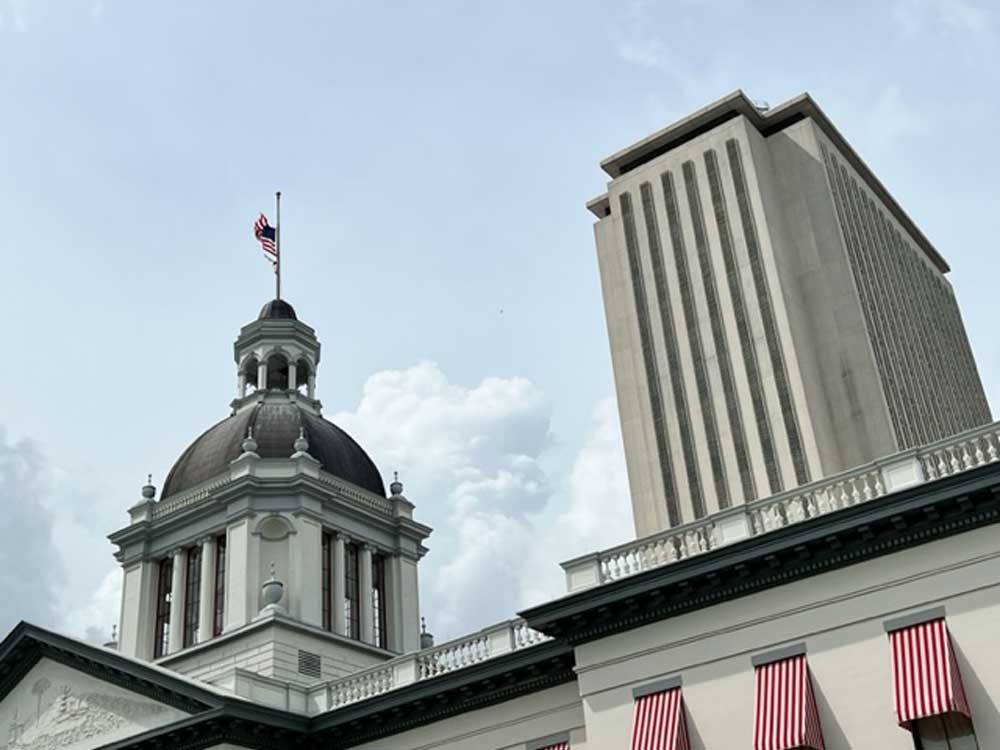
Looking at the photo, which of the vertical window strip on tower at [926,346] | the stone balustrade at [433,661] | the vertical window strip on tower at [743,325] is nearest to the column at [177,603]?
the stone balustrade at [433,661]

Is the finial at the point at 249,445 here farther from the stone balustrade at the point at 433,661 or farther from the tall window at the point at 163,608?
the stone balustrade at the point at 433,661

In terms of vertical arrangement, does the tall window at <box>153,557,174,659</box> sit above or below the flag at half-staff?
below

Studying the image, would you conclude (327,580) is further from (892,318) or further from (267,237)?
(892,318)

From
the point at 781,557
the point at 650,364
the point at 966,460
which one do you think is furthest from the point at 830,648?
the point at 650,364

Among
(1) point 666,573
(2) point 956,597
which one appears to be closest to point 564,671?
(1) point 666,573

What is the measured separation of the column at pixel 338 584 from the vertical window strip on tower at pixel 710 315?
4283cm

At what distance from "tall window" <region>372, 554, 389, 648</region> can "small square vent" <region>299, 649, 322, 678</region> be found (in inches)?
159

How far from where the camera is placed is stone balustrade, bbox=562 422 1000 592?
25203 millimetres

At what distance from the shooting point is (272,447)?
45.9 meters

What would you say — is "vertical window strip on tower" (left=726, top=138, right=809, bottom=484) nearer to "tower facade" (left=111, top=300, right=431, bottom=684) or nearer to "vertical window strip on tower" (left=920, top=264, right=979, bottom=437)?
"vertical window strip on tower" (left=920, top=264, right=979, bottom=437)

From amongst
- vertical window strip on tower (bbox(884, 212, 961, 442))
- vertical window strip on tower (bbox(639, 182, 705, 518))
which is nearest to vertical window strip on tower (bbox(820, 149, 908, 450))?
vertical window strip on tower (bbox(884, 212, 961, 442))

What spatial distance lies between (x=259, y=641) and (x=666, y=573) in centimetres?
1731

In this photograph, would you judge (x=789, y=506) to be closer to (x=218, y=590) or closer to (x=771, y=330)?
(x=218, y=590)

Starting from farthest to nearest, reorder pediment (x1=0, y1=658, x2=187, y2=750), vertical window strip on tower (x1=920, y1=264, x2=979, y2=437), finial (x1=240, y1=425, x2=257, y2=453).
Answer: vertical window strip on tower (x1=920, y1=264, x2=979, y2=437)
finial (x1=240, y1=425, x2=257, y2=453)
pediment (x1=0, y1=658, x2=187, y2=750)
